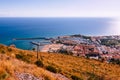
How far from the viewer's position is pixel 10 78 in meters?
9.44

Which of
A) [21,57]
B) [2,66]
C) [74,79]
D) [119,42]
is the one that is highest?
[2,66]

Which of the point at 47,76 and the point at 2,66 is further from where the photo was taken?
the point at 47,76

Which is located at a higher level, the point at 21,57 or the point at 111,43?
the point at 21,57

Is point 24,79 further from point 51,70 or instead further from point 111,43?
point 111,43

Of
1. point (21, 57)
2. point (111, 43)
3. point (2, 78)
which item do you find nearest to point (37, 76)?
point (2, 78)

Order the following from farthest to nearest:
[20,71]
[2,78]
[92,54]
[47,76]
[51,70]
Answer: [92,54], [51,70], [47,76], [20,71], [2,78]

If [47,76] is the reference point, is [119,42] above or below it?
below

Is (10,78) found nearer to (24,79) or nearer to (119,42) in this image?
(24,79)

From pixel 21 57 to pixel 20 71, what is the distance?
6.57 metres

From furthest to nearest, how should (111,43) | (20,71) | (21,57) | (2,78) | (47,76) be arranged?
(111,43) < (21,57) < (47,76) < (20,71) < (2,78)

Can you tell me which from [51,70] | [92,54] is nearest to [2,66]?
[51,70]

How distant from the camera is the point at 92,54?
76375mm

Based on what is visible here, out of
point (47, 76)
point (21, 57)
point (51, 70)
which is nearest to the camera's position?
point (47, 76)

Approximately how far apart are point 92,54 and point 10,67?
6726 cm
